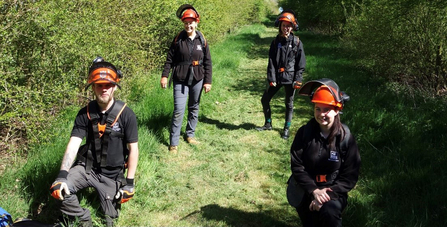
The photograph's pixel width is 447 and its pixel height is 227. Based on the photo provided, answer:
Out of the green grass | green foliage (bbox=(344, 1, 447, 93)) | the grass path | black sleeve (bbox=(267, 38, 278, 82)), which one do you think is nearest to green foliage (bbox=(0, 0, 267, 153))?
the green grass

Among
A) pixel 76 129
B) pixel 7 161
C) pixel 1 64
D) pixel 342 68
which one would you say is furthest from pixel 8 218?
pixel 342 68

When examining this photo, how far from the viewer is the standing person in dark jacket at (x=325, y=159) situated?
270 cm

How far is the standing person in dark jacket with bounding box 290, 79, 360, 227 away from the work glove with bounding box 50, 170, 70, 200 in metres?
1.93

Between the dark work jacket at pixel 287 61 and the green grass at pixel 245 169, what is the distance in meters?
1.07

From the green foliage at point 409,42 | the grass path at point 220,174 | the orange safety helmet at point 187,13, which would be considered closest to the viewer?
the grass path at point 220,174

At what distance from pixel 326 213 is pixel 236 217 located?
123 cm

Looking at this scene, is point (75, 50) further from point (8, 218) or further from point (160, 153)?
point (8, 218)

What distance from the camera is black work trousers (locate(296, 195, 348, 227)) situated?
2.66 metres

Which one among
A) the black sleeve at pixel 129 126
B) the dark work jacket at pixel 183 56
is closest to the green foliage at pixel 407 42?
the dark work jacket at pixel 183 56

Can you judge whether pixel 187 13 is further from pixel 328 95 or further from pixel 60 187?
pixel 60 187

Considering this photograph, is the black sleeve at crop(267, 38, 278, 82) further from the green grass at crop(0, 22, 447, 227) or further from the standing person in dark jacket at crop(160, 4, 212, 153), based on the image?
the standing person in dark jacket at crop(160, 4, 212, 153)

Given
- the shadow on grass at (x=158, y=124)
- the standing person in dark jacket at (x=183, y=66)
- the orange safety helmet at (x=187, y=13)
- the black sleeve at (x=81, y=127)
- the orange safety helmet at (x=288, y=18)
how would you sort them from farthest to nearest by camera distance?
the shadow on grass at (x=158, y=124) < the orange safety helmet at (x=288, y=18) < the standing person in dark jacket at (x=183, y=66) < the orange safety helmet at (x=187, y=13) < the black sleeve at (x=81, y=127)

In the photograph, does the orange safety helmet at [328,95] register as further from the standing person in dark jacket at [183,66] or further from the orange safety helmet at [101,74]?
the standing person in dark jacket at [183,66]

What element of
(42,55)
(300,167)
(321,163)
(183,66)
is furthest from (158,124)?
(321,163)
